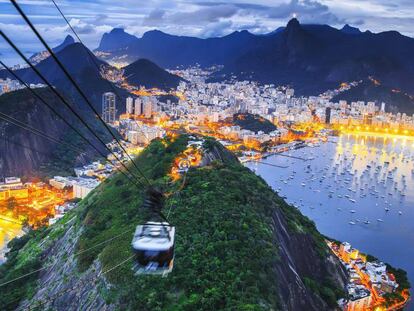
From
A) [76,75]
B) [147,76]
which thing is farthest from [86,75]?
[147,76]

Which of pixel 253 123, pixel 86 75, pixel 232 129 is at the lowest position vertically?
pixel 232 129

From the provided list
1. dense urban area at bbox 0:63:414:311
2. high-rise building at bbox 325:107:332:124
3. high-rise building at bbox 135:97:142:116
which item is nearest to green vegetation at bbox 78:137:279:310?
dense urban area at bbox 0:63:414:311

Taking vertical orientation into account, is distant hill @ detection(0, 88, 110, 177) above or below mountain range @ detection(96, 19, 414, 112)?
below

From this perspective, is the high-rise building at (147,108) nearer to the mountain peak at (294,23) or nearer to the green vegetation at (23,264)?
the green vegetation at (23,264)

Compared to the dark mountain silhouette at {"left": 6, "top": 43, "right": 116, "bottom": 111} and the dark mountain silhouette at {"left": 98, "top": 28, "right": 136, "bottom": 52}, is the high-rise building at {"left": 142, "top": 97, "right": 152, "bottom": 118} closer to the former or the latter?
the dark mountain silhouette at {"left": 6, "top": 43, "right": 116, "bottom": 111}

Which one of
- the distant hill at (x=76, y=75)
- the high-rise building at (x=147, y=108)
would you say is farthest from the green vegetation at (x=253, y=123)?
the distant hill at (x=76, y=75)

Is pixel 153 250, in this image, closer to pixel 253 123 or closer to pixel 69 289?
pixel 69 289

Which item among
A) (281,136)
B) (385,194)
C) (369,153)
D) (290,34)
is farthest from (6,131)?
(290,34)
